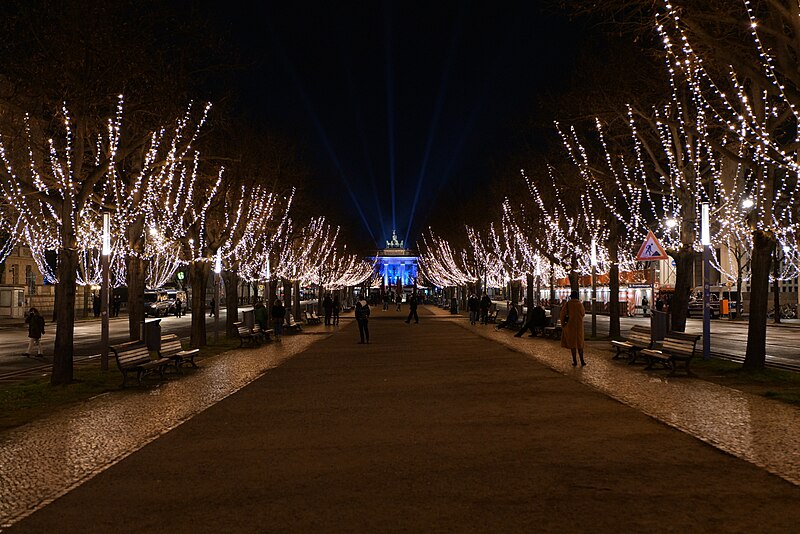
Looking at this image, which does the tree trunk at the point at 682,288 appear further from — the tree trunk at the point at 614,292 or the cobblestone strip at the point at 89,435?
the cobblestone strip at the point at 89,435

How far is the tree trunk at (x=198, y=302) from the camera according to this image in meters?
28.4

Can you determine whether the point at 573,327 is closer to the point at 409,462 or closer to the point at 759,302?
the point at 759,302

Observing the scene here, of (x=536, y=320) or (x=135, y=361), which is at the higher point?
(x=536, y=320)

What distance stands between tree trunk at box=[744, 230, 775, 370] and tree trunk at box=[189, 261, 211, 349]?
16578mm

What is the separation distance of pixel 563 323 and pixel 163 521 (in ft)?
51.7

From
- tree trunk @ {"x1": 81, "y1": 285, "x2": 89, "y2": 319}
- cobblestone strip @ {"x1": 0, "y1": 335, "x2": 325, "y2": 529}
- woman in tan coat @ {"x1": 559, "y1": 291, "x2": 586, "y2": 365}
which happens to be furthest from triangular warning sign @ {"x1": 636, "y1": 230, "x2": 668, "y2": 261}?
tree trunk @ {"x1": 81, "y1": 285, "x2": 89, "y2": 319}

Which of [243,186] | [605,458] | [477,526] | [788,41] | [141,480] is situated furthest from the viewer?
[243,186]

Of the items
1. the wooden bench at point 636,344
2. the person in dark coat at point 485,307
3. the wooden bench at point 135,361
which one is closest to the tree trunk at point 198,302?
the wooden bench at point 135,361

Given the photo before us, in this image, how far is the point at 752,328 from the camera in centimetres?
1911

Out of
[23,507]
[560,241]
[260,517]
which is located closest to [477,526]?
[260,517]

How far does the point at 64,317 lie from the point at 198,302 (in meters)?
10.9

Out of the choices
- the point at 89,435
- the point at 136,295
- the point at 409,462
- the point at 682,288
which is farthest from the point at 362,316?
the point at 409,462

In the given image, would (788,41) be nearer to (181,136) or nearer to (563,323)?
(563,323)

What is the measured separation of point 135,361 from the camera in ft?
59.7
